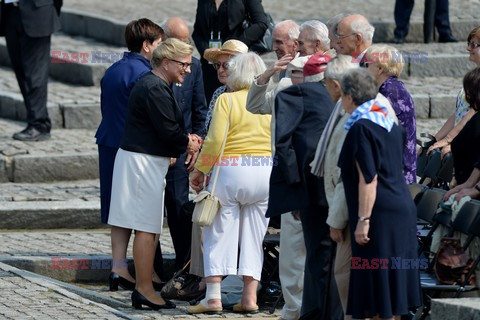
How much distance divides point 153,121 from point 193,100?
117cm

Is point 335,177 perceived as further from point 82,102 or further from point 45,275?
point 82,102

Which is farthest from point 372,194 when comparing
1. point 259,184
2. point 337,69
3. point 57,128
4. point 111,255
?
point 57,128

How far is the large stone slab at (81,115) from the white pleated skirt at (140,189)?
210 inches

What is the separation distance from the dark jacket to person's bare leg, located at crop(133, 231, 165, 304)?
1.19 metres

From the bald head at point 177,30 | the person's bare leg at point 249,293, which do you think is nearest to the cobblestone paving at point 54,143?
the bald head at point 177,30

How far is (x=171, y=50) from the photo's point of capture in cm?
923

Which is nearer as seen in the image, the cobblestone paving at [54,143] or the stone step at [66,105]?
the cobblestone paving at [54,143]

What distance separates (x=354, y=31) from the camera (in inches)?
359

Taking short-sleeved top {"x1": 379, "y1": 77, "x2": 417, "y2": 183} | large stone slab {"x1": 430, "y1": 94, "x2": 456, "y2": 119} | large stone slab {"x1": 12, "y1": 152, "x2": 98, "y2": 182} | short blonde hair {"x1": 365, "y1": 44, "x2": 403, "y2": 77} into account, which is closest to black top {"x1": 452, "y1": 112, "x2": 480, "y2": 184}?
short-sleeved top {"x1": 379, "y1": 77, "x2": 417, "y2": 183}

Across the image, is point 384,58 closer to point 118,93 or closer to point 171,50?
point 171,50

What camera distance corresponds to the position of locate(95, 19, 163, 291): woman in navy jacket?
32.7ft

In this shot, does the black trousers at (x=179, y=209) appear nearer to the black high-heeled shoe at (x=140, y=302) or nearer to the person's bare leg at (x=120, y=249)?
the person's bare leg at (x=120, y=249)

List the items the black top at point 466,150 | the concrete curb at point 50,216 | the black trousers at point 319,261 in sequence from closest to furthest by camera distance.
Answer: the black trousers at point 319,261 → the black top at point 466,150 → the concrete curb at point 50,216

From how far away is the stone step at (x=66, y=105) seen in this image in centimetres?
1471
